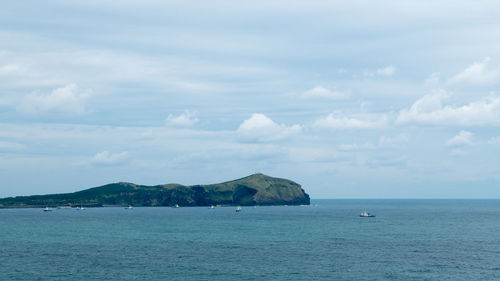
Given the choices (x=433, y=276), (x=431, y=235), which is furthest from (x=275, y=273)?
(x=431, y=235)

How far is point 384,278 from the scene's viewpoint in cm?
8375

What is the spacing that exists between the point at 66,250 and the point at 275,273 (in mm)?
58692

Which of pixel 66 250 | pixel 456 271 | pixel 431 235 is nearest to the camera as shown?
pixel 456 271

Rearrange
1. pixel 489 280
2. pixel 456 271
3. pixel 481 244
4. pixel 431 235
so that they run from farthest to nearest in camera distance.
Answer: pixel 431 235
pixel 481 244
pixel 456 271
pixel 489 280

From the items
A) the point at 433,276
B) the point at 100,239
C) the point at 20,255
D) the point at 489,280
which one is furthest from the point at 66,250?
the point at 489,280

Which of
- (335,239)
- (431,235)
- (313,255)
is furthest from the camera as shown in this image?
(431,235)

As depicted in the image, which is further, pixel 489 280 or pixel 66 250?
pixel 66 250

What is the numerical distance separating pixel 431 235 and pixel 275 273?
290ft

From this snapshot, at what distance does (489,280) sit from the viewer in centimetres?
8312

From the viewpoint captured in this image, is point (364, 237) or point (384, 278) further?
point (364, 237)

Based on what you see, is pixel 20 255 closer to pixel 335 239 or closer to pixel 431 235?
pixel 335 239

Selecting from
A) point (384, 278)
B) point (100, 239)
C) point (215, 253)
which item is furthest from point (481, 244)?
point (100, 239)

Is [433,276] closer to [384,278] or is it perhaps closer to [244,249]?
[384,278]

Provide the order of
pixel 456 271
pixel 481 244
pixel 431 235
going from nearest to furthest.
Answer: pixel 456 271, pixel 481 244, pixel 431 235
